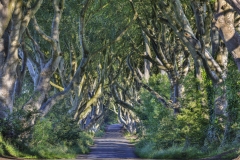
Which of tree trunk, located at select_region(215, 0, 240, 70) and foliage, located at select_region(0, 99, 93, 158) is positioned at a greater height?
tree trunk, located at select_region(215, 0, 240, 70)

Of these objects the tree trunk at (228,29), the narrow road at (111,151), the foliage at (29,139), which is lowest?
the narrow road at (111,151)

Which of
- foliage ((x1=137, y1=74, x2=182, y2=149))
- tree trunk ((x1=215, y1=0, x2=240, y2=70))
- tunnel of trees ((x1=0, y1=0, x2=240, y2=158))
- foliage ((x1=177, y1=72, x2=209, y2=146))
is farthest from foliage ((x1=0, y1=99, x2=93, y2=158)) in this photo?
tree trunk ((x1=215, y1=0, x2=240, y2=70))

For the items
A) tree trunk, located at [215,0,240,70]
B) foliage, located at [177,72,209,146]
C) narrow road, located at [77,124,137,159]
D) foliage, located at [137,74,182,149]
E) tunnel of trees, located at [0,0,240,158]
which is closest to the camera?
tree trunk, located at [215,0,240,70]

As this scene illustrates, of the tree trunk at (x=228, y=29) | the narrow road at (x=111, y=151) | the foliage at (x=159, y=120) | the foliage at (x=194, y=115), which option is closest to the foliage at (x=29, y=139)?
the narrow road at (x=111, y=151)

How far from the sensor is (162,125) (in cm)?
2244

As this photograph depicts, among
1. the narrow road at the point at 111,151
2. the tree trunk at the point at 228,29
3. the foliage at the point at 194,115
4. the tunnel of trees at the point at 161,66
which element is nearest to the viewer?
the tree trunk at the point at 228,29

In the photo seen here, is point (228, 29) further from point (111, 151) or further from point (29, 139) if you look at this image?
point (111, 151)

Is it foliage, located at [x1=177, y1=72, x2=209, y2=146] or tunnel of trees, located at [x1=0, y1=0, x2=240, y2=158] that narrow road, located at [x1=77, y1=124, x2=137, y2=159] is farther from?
foliage, located at [x1=177, y1=72, x2=209, y2=146]

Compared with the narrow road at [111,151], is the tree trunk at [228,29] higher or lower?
higher

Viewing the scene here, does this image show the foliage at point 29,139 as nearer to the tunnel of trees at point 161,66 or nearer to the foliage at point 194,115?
the tunnel of trees at point 161,66

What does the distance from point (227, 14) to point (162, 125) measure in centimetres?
966

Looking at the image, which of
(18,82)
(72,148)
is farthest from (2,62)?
(72,148)

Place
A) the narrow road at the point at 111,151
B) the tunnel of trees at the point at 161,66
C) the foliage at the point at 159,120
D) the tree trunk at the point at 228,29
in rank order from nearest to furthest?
the tree trunk at the point at 228,29 < the tunnel of trees at the point at 161,66 < the foliage at the point at 159,120 < the narrow road at the point at 111,151

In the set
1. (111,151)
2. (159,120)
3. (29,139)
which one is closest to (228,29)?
(29,139)
